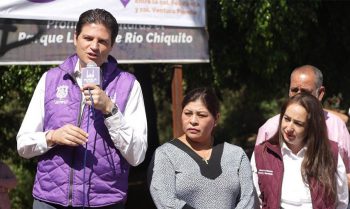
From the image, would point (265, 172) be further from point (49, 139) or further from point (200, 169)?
point (49, 139)

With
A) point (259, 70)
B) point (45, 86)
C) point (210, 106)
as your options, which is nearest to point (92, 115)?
point (45, 86)

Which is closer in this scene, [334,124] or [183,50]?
[334,124]

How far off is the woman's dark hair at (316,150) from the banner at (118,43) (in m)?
1.66

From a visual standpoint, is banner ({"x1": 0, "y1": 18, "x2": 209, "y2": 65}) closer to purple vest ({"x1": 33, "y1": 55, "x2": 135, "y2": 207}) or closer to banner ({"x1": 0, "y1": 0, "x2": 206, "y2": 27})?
banner ({"x1": 0, "y1": 0, "x2": 206, "y2": 27})

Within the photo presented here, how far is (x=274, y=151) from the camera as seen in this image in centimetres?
381

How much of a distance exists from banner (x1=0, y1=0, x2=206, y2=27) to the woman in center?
1514mm

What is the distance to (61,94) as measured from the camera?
10.3 feet

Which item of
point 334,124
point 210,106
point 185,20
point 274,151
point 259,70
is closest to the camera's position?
point 210,106

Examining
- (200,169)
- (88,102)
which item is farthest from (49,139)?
(200,169)

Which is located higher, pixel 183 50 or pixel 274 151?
pixel 183 50

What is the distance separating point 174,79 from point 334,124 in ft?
5.78

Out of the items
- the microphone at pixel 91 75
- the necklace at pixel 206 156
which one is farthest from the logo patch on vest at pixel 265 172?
the microphone at pixel 91 75

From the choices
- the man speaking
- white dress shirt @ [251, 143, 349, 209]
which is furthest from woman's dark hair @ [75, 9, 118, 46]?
white dress shirt @ [251, 143, 349, 209]

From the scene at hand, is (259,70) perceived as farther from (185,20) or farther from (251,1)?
(185,20)
